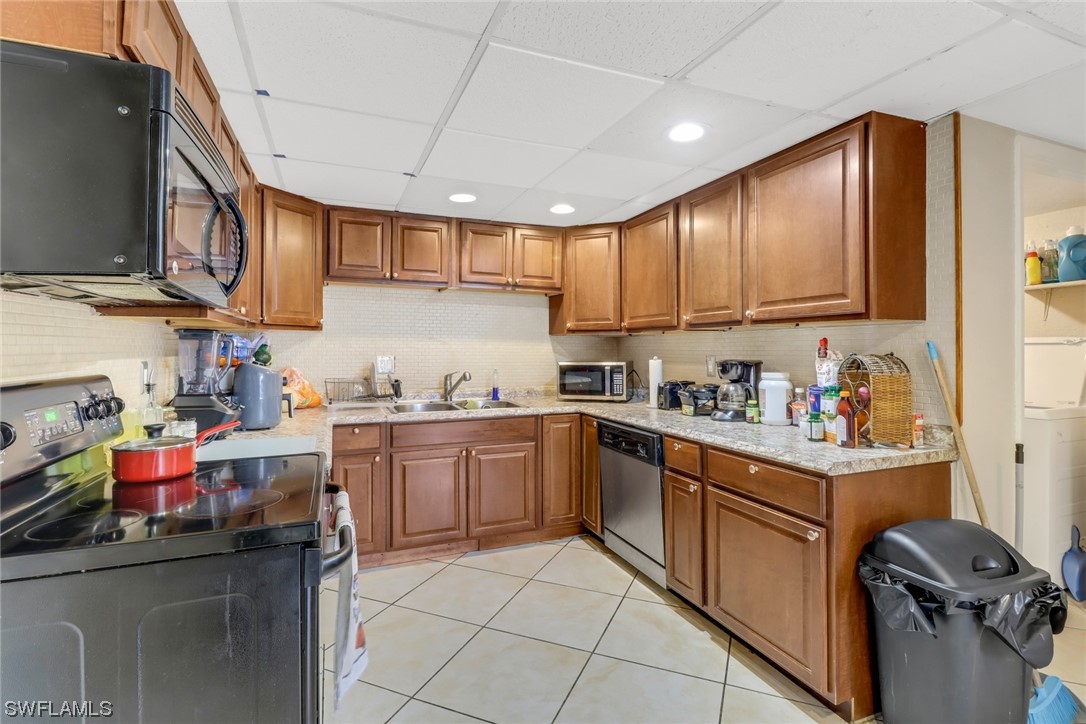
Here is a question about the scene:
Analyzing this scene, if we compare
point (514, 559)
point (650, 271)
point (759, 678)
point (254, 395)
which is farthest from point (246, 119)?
point (759, 678)

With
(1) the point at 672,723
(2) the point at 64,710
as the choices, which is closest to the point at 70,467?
(2) the point at 64,710

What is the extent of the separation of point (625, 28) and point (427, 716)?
2254mm

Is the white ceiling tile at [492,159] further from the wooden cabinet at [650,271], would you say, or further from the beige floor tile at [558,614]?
the beige floor tile at [558,614]

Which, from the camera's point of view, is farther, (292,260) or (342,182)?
(292,260)

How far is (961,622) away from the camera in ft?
4.72

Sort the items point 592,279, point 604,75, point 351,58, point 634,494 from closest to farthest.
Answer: point 351,58 < point 604,75 < point 634,494 < point 592,279

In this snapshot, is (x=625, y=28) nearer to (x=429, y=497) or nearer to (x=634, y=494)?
(x=634, y=494)

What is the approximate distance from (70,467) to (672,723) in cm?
189

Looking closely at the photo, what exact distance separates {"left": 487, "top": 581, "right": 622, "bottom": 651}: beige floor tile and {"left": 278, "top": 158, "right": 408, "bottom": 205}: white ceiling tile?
7.37ft

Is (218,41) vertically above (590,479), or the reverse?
(218,41)

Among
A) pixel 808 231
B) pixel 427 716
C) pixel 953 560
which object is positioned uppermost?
pixel 808 231

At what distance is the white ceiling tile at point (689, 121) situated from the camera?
1.82 meters

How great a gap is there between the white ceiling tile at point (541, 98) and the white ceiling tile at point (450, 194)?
67 cm

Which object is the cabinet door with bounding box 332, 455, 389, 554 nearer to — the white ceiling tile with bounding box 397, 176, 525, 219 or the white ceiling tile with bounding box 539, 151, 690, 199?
the white ceiling tile with bounding box 397, 176, 525, 219
